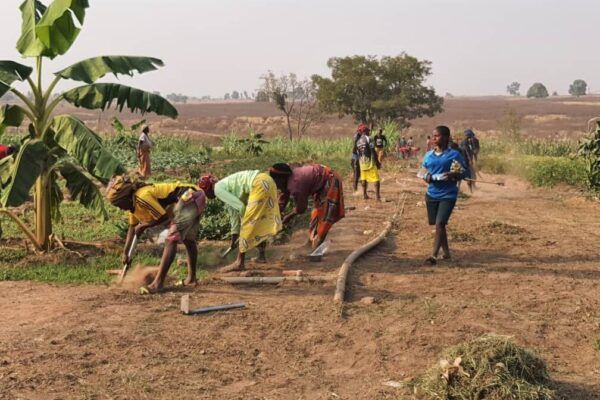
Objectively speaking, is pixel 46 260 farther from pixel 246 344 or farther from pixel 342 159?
pixel 342 159

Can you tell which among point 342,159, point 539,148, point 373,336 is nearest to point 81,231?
point 373,336

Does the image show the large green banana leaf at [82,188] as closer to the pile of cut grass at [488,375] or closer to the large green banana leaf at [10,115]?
the large green banana leaf at [10,115]

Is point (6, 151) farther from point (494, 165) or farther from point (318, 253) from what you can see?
point (494, 165)

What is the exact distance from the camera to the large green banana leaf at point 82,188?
29.5 feet

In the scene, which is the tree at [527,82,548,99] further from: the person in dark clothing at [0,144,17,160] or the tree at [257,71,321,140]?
the person in dark clothing at [0,144,17,160]

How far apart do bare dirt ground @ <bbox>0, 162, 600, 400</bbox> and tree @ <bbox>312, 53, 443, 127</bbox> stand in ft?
98.3

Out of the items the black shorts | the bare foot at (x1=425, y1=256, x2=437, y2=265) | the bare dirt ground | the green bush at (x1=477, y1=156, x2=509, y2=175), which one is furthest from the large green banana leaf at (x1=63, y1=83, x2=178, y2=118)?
the green bush at (x1=477, y1=156, x2=509, y2=175)

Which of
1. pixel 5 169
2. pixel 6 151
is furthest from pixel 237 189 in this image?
pixel 6 151

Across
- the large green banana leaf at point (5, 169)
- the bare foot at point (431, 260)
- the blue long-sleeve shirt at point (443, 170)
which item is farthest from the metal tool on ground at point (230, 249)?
the large green banana leaf at point (5, 169)

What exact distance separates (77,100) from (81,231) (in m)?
3.08

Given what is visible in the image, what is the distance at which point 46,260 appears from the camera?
842cm

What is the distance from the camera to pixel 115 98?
859 cm

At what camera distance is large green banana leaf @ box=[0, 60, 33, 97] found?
7.96m

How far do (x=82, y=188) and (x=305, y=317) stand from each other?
4595 millimetres
